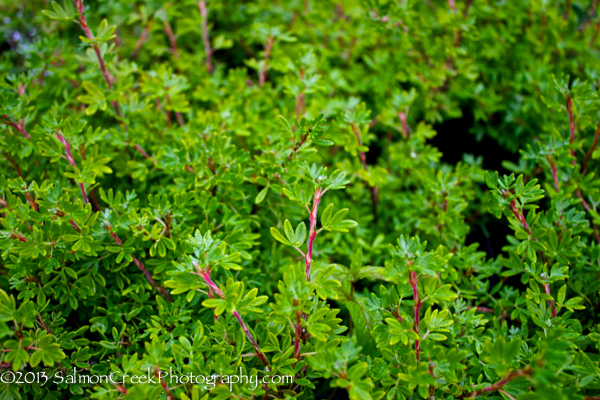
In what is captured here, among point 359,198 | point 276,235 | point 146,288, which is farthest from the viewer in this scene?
point 359,198

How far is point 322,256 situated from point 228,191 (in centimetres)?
59

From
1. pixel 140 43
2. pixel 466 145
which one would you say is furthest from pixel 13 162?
pixel 466 145

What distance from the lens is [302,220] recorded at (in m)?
2.23

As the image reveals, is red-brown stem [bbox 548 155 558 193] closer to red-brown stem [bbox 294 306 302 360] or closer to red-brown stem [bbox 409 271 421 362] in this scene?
red-brown stem [bbox 409 271 421 362]

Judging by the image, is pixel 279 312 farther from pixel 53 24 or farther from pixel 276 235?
pixel 53 24

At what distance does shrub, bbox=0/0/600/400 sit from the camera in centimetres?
146

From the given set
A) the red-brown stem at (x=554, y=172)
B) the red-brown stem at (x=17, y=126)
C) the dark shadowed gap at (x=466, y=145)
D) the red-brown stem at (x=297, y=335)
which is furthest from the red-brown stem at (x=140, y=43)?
the red-brown stem at (x=554, y=172)

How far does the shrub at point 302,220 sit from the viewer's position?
146 cm

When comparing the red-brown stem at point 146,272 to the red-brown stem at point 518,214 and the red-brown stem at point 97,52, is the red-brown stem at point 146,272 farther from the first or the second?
the red-brown stem at point 518,214

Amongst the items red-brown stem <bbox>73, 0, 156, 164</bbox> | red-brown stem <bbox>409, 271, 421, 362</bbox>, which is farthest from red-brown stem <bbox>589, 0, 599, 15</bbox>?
red-brown stem <bbox>73, 0, 156, 164</bbox>

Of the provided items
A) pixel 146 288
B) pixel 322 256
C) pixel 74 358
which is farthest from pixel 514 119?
pixel 74 358

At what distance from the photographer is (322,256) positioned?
6.81 ft

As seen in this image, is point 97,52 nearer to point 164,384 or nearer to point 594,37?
point 164,384

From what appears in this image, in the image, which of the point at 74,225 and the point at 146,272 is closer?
the point at 74,225
